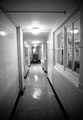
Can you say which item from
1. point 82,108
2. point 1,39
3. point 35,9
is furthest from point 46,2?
point 82,108

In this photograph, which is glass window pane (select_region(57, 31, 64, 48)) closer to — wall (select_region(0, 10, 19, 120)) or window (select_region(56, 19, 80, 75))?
window (select_region(56, 19, 80, 75))

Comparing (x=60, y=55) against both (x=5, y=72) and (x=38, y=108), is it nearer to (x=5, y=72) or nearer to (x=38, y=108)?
(x=38, y=108)

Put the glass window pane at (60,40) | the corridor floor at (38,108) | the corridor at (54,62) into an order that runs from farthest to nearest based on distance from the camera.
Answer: the glass window pane at (60,40) < the corridor floor at (38,108) < the corridor at (54,62)

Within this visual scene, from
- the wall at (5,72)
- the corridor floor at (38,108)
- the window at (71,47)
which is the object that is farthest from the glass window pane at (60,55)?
the wall at (5,72)

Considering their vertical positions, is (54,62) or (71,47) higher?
(71,47)

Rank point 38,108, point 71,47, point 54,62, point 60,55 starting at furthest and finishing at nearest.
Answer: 1. point 54,62
2. point 60,55
3. point 38,108
4. point 71,47

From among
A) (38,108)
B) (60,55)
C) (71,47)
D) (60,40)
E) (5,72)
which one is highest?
(60,40)

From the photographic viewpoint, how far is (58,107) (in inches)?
104

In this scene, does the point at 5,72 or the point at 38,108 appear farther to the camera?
the point at 38,108

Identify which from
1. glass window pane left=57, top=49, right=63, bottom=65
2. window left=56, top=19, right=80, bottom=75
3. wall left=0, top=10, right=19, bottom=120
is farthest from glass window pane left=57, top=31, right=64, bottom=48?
wall left=0, top=10, right=19, bottom=120

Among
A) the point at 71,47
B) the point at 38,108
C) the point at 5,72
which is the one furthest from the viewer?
the point at 38,108

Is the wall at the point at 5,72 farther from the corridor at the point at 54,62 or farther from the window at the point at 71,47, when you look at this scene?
the window at the point at 71,47

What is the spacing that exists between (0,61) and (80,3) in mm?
1655

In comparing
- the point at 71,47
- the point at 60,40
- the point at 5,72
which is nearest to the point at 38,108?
the point at 5,72
